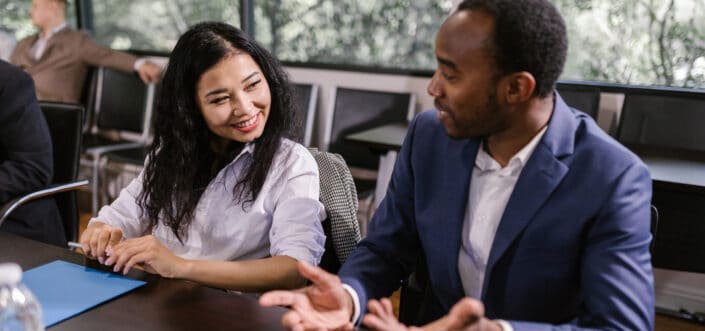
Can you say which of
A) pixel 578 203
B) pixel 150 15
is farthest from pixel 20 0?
pixel 578 203

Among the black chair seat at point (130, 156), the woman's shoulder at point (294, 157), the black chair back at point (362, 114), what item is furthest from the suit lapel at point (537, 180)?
the black chair seat at point (130, 156)

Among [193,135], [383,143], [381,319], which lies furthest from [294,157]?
[383,143]

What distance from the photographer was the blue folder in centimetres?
99

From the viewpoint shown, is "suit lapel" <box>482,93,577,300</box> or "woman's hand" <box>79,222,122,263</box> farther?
"woman's hand" <box>79,222,122,263</box>

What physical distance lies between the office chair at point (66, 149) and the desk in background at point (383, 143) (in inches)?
46.6

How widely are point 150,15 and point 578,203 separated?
4.04m

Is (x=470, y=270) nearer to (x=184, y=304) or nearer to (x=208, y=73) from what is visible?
(x=184, y=304)

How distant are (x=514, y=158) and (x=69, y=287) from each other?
2.77ft

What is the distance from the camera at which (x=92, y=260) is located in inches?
47.8

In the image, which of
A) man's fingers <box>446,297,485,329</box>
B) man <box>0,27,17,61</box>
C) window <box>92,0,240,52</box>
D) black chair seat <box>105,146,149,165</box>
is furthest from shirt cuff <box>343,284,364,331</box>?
man <box>0,27,17,61</box>

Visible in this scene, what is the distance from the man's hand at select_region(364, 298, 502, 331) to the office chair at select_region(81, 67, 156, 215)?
135 inches

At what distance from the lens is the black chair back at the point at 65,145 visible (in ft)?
6.44

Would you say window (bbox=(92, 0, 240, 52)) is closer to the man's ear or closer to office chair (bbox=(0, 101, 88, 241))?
office chair (bbox=(0, 101, 88, 241))

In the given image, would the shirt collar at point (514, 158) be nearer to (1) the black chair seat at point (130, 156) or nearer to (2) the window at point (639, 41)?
(2) the window at point (639, 41)
